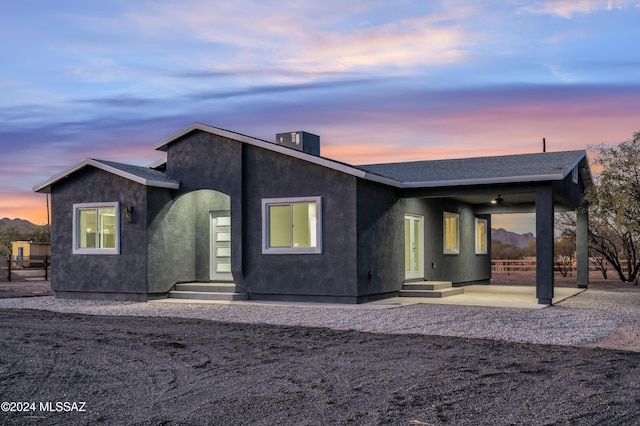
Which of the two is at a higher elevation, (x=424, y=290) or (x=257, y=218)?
(x=257, y=218)

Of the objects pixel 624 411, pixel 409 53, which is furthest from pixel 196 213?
pixel 624 411

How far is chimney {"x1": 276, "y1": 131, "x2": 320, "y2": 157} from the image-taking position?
58.2 ft

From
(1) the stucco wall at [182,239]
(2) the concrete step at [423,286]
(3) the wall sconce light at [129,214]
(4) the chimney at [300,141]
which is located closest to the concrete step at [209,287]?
(1) the stucco wall at [182,239]

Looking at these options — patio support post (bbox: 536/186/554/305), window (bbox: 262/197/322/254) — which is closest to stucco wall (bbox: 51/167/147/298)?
window (bbox: 262/197/322/254)

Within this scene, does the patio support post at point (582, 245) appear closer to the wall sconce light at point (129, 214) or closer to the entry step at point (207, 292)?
the entry step at point (207, 292)

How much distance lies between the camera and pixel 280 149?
15094 mm

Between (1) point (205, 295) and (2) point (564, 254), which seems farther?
(2) point (564, 254)

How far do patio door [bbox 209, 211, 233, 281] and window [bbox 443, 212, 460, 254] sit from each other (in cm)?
640

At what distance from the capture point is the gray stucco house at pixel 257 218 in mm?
14742

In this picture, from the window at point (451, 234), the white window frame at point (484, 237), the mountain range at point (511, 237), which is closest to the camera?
the window at point (451, 234)

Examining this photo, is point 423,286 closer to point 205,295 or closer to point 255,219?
point 255,219

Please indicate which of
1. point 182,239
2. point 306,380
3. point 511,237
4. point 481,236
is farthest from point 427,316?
point 511,237

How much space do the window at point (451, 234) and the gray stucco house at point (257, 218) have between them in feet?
6.12

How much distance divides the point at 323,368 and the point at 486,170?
10232mm
